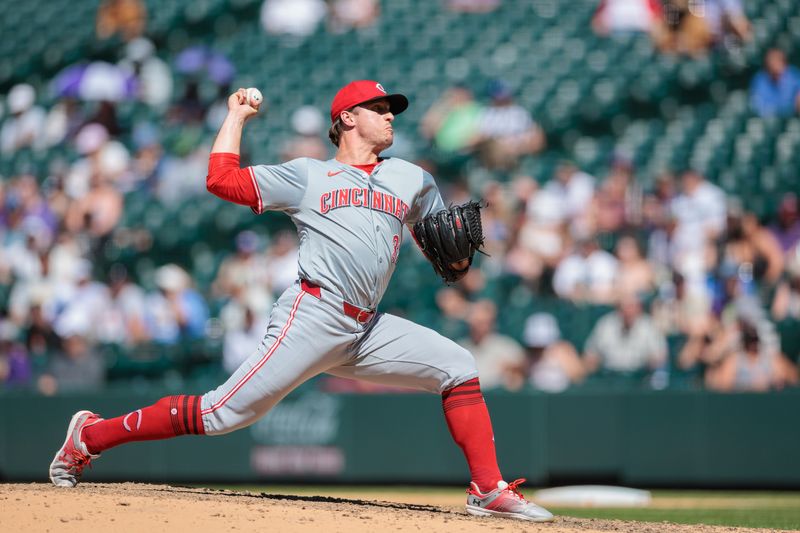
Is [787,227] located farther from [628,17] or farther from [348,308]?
[348,308]

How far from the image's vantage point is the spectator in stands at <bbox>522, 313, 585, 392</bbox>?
938cm

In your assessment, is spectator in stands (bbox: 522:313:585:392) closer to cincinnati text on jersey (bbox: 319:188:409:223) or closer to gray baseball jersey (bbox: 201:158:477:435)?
gray baseball jersey (bbox: 201:158:477:435)

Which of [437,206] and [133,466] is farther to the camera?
[133,466]

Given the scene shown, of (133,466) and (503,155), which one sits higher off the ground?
(503,155)

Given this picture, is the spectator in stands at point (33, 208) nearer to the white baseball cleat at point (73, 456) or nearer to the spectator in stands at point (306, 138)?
the spectator in stands at point (306, 138)

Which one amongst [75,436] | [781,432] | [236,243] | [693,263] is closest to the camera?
[75,436]

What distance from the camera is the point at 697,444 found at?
9164 millimetres

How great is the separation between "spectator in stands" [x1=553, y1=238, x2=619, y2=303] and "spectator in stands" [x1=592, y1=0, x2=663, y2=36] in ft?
9.38

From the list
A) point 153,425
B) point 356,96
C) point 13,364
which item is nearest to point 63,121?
point 13,364

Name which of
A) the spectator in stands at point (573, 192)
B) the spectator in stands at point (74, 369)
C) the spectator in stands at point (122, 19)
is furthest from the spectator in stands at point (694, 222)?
the spectator in stands at point (122, 19)

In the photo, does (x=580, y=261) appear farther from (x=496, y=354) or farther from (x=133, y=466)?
(x=133, y=466)

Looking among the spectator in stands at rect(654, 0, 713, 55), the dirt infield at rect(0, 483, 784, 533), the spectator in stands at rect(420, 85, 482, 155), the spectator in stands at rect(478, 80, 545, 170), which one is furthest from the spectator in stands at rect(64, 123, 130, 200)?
the dirt infield at rect(0, 483, 784, 533)

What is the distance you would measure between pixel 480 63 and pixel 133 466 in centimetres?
538

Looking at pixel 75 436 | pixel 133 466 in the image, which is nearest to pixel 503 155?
pixel 133 466
